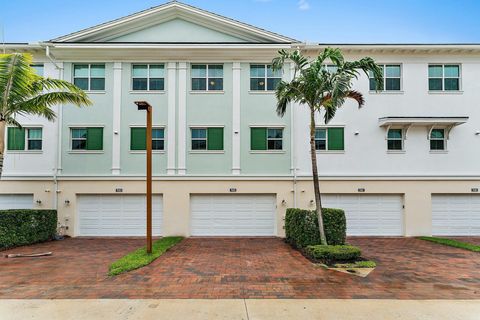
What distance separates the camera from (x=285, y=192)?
15.7 meters

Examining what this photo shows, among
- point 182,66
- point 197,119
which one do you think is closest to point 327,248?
point 197,119

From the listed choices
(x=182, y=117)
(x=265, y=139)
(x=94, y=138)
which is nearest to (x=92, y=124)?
(x=94, y=138)

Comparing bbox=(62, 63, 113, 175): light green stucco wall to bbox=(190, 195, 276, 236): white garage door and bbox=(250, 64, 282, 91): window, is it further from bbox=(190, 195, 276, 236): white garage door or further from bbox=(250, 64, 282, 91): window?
bbox=(250, 64, 282, 91): window

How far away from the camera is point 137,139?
1587 cm

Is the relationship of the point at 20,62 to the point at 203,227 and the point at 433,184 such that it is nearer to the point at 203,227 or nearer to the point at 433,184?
the point at 203,227

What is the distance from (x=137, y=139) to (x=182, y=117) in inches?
91.4

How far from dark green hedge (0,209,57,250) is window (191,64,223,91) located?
852 cm

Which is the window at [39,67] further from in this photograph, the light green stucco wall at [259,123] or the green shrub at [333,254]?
the green shrub at [333,254]

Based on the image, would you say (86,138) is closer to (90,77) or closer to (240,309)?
(90,77)

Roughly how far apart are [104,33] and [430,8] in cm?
1575

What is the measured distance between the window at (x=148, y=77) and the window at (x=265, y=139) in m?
4.92

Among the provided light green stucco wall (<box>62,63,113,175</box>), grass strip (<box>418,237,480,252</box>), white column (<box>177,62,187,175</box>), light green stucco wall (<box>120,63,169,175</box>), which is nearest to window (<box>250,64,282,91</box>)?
white column (<box>177,62,187,175</box>)

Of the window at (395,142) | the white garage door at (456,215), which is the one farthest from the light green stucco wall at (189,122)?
the white garage door at (456,215)

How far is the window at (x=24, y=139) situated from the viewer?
15.9m
